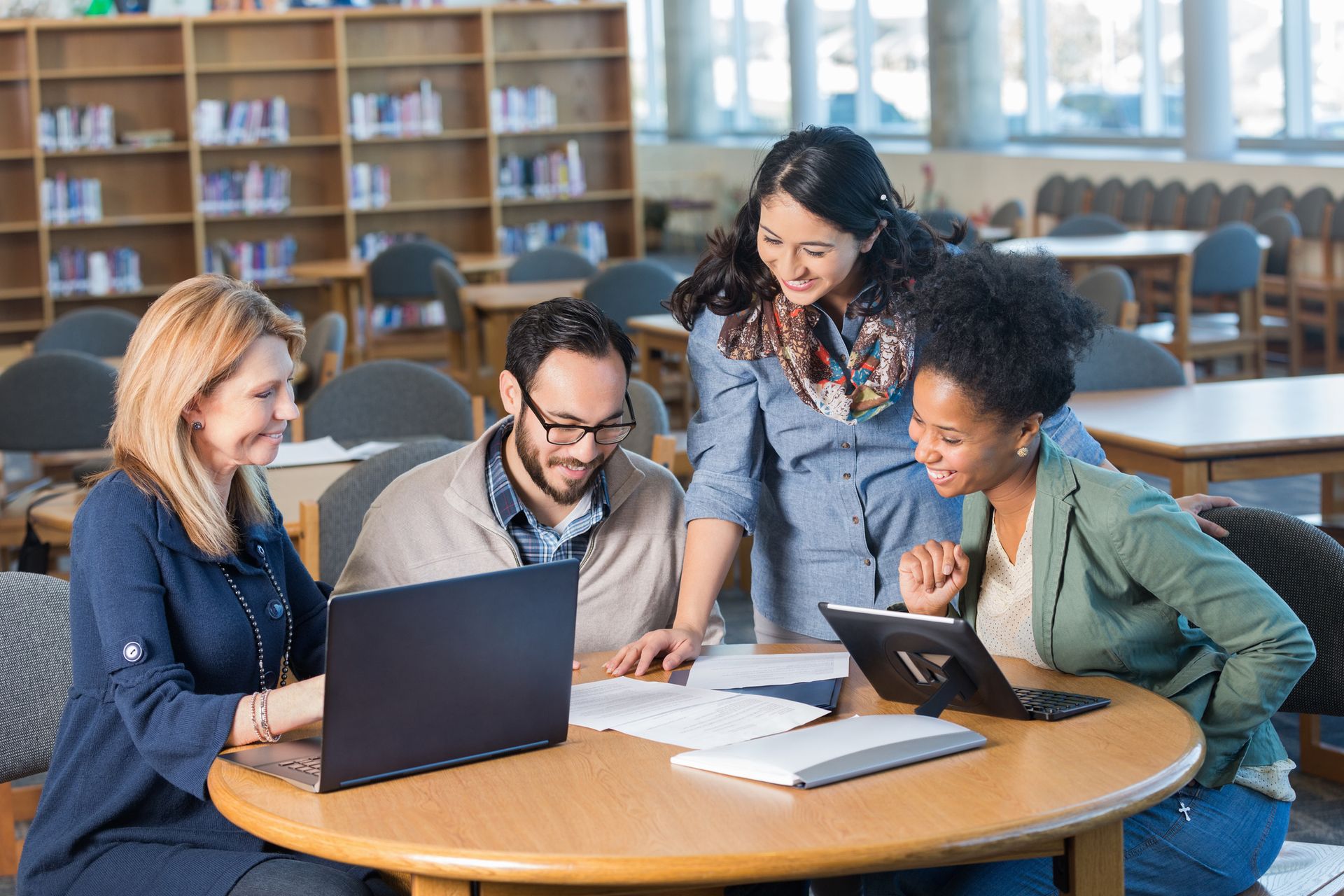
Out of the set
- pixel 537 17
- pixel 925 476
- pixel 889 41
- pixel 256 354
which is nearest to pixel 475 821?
pixel 256 354

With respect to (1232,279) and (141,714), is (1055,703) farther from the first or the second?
(1232,279)

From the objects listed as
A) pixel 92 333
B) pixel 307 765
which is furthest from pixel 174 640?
pixel 92 333

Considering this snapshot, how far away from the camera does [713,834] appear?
1.36 m

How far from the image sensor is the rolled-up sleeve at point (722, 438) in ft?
7.23

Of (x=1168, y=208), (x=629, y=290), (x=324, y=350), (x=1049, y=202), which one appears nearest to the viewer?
(x=324, y=350)

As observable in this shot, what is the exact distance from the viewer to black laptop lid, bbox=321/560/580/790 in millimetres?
1437

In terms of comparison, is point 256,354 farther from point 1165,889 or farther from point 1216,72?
point 1216,72

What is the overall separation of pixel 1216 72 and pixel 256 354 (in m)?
9.07

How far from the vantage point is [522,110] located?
29.9ft

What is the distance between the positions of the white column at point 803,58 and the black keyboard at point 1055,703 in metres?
13.2

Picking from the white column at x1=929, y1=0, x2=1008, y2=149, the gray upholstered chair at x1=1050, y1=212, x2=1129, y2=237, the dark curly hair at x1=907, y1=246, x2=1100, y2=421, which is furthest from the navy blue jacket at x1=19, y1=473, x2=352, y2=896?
the white column at x1=929, y1=0, x2=1008, y2=149

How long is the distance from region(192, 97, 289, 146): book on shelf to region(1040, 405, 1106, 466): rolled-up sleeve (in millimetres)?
7292

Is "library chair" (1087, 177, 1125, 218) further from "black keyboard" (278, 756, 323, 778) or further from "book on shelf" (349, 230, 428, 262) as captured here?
"black keyboard" (278, 756, 323, 778)

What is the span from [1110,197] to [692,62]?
810 centimetres
